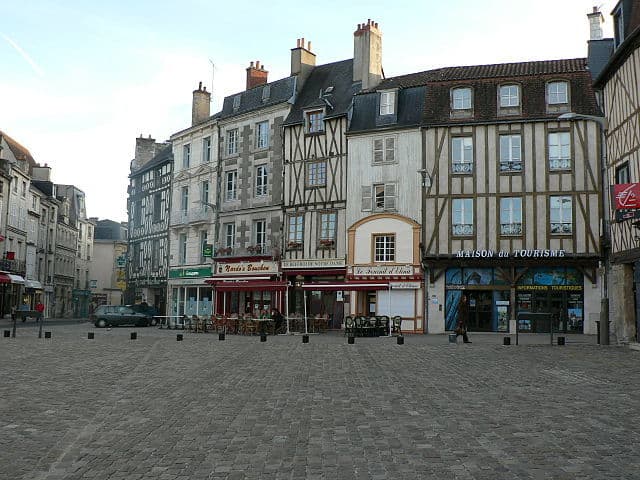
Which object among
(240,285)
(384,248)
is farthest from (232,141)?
(384,248)

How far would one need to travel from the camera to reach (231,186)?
33.5 metres

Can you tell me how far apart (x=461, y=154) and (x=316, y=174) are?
6454 millimetres

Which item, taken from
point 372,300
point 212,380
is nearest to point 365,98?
point 372,300

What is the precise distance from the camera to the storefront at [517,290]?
24.4 m

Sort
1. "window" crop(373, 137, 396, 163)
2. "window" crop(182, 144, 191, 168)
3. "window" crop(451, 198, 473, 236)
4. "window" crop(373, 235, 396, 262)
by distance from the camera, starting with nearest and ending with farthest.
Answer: "window" crop(451, 198, 473, 236)
"window" crop(373, 235, 396, 262)
"window" crop(373, 137, 396, 163)
"window" crop(182, 144, 191, 168)

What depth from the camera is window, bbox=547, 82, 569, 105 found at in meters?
25.0

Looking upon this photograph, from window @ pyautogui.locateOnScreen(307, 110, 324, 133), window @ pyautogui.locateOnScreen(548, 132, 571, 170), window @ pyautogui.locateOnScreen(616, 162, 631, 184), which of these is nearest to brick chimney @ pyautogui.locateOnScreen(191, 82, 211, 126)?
window @ pyautogui.locateOnScreen(307, 110, 324, 133)

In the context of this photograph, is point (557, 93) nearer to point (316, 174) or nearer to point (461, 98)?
point (461, 98)

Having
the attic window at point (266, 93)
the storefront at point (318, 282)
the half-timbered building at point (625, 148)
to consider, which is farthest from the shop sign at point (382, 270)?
the attic window at point (266, 93)

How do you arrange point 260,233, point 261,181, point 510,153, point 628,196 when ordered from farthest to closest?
1. point 261,181
2. point 260,233
3. point 510,153
4. point 628,196

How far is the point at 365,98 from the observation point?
28625mm

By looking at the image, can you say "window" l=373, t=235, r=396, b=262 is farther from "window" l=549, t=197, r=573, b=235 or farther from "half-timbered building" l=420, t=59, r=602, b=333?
"window" l=549, t=197, r=573, b=235

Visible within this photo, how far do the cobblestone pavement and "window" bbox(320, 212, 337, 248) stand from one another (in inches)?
630

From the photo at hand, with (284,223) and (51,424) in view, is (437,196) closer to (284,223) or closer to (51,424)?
(284,223)
